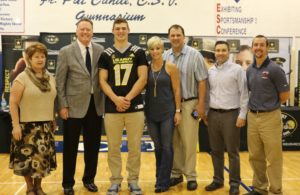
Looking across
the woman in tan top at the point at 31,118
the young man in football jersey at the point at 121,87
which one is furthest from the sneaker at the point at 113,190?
the woman in tan top at the point at 31,118

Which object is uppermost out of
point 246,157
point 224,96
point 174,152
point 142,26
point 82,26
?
point 142,26

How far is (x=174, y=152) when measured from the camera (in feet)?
14.0

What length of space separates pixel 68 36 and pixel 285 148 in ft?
14.9

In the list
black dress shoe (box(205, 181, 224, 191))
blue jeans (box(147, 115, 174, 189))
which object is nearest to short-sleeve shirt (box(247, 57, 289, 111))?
blue jeans (box(147, 115, 174, 189))

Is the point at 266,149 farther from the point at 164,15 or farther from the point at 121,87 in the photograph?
the point at 164,15

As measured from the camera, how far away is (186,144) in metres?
4.12

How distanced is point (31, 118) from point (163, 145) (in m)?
1.34

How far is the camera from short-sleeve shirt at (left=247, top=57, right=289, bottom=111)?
3.49 m

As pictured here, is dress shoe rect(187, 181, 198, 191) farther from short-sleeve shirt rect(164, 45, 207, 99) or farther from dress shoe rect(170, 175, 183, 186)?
short-sleeve shirt rect(164, 45, 207, 99)

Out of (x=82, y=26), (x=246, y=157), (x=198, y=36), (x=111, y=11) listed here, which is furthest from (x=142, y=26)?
(x=82, y=26)

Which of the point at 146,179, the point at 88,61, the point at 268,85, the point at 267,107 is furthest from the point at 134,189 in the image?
the point at 268,85

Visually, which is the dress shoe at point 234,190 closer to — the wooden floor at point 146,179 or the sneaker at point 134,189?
the wooden floor at point 146,179

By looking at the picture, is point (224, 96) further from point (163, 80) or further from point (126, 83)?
point (126, 83)

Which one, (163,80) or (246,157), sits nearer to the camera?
(163,80)
